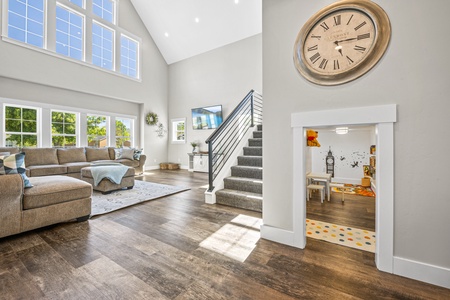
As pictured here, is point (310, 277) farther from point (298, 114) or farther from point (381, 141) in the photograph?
point (298, 114)

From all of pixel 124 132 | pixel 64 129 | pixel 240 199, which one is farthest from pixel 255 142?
pixel 64 129

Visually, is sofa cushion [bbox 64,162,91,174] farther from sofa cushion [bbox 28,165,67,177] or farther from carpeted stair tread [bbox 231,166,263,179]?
carpeted stair tread [bbox 231,166,263,179]

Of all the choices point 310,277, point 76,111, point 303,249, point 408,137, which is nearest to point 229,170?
point 303,249

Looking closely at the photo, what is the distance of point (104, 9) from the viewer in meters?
6.69

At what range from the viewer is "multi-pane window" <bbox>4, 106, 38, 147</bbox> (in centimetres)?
504

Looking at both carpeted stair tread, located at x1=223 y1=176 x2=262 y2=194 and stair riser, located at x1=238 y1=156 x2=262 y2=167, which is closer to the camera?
carpeted stair tread, located at x1=223 y1=176 x2=262 y2=194

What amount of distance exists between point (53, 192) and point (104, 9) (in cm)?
707

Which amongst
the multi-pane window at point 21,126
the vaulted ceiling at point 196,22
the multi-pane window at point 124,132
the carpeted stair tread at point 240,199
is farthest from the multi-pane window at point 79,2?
the carpeted stair tread at point 240,199

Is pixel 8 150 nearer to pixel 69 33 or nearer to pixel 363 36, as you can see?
pixel 69 33

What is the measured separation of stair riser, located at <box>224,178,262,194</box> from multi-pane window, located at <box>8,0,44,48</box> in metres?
6.30

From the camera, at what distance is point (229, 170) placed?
12.6 ft

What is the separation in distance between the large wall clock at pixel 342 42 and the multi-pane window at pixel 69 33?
6.84 meters

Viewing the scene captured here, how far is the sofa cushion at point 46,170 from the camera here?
4.49 metres

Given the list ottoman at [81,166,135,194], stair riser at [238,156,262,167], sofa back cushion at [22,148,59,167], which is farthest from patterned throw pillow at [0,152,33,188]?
sofa back cushion at [22,148,59,167]
